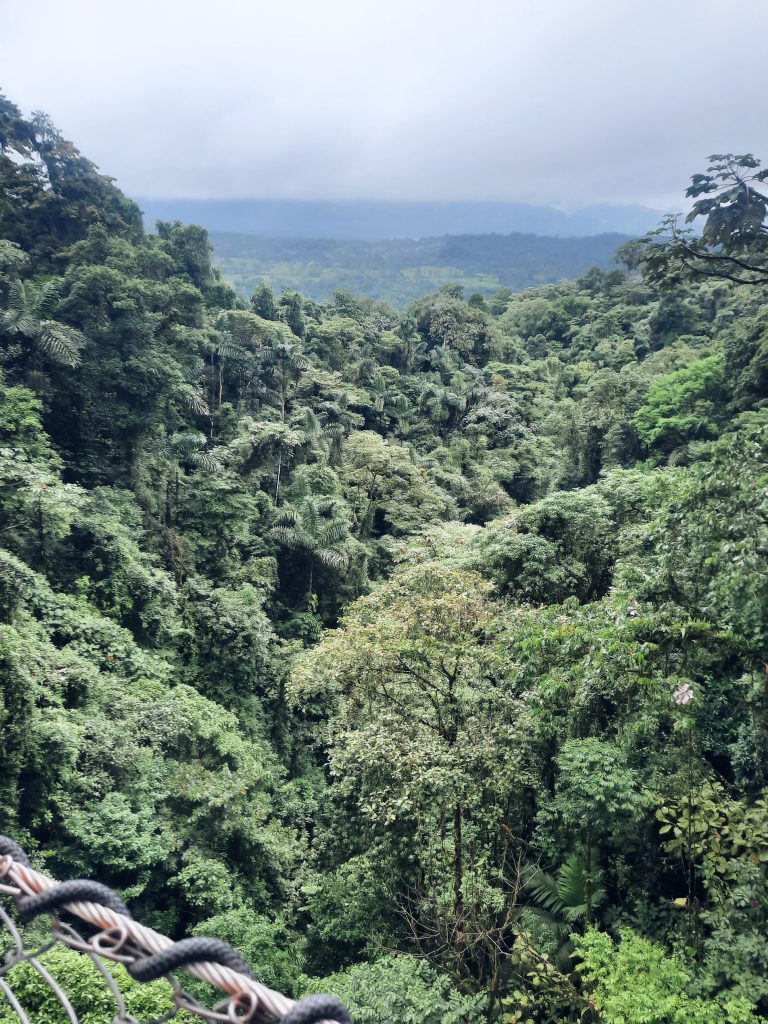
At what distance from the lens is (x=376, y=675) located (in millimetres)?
8992

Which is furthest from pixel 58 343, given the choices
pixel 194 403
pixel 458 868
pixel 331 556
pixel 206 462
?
pixel 458 868

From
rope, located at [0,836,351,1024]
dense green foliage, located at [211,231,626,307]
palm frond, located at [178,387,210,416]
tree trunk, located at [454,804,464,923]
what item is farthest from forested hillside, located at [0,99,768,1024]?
dense green foliage, located at [211,231,626,307]

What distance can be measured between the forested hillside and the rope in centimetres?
511

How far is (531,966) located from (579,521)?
23.4ft

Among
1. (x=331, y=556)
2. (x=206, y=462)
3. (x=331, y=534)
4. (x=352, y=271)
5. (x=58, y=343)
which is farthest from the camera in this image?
(x=352, y=271)

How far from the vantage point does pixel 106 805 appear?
9273 millimetres

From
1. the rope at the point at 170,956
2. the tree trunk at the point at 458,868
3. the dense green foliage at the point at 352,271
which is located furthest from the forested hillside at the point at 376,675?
the dense green foliage at the point at 352,271

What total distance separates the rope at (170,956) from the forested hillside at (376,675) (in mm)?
5105

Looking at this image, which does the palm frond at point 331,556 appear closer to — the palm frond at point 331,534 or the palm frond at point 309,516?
the palm frond at point 331,534

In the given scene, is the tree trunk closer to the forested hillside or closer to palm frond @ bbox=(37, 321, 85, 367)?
the forested hillside

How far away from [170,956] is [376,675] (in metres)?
8.10

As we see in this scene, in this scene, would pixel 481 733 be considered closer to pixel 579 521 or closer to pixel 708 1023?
pixel 708 1023

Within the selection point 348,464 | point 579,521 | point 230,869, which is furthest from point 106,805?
point 348,464

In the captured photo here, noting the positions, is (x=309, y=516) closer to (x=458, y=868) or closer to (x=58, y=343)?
(x=58, y=343)
